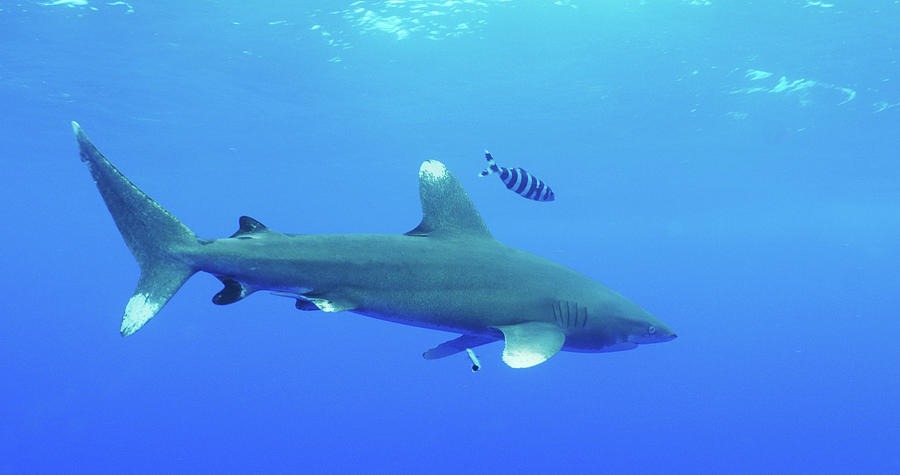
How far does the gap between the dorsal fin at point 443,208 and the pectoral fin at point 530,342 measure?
2.94 feet

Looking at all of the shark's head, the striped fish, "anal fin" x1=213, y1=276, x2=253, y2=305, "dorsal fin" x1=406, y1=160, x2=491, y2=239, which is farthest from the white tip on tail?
the striped fish

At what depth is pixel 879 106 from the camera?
24.9 m

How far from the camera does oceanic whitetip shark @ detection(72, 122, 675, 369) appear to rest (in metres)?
3.78

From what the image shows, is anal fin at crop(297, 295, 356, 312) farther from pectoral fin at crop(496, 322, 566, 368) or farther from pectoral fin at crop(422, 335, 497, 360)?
pectoral fin at crop(496, 322, 566, 368)

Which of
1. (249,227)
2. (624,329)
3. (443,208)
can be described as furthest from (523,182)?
(249,227)

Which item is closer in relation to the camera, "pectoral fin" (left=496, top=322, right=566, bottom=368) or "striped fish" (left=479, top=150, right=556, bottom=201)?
"pectoral fin" (left=496, top=322, right=566, bottom=368)

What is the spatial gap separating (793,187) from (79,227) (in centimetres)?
8410

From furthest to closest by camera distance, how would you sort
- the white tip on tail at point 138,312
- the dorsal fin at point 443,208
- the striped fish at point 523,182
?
the striped fish at point 523,182 < the dorsal fin at point 443,208 < the white tip on tail at point 138,312

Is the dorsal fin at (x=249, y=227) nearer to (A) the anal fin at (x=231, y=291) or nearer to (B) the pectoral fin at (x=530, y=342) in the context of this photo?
(A) the anal fin at (x=231, y=291)

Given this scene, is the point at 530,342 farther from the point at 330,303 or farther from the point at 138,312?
the point at 138,312

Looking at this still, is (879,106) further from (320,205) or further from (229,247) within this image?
(320,205)

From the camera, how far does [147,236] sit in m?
3.81

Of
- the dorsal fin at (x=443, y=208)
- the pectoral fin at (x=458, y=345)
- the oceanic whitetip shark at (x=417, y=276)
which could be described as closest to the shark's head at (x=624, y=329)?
the oceanic whitetip shark at (x=417, y=276)

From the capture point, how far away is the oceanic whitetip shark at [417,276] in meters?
3.78
